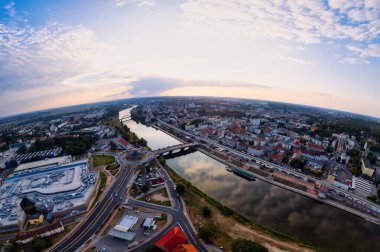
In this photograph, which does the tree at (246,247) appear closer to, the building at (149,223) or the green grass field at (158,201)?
the building at (149,223)

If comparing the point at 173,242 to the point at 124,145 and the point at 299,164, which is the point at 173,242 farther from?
the point at 124,145

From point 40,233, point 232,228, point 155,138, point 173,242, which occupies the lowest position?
point 40,233

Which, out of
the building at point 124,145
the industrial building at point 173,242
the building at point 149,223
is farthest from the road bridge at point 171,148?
the industrial building at point 173,242

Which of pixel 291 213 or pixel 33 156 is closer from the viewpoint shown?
pixel 291 213

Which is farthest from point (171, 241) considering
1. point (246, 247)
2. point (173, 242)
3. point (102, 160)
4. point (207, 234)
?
point (102, 160)

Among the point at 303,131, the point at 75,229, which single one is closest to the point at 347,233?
the point at 75,229

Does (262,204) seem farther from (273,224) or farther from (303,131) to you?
(303,131)

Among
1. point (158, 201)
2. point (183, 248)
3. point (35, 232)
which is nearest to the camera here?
point (183, 248)

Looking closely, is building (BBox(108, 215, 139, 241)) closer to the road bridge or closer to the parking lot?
the parking lot
